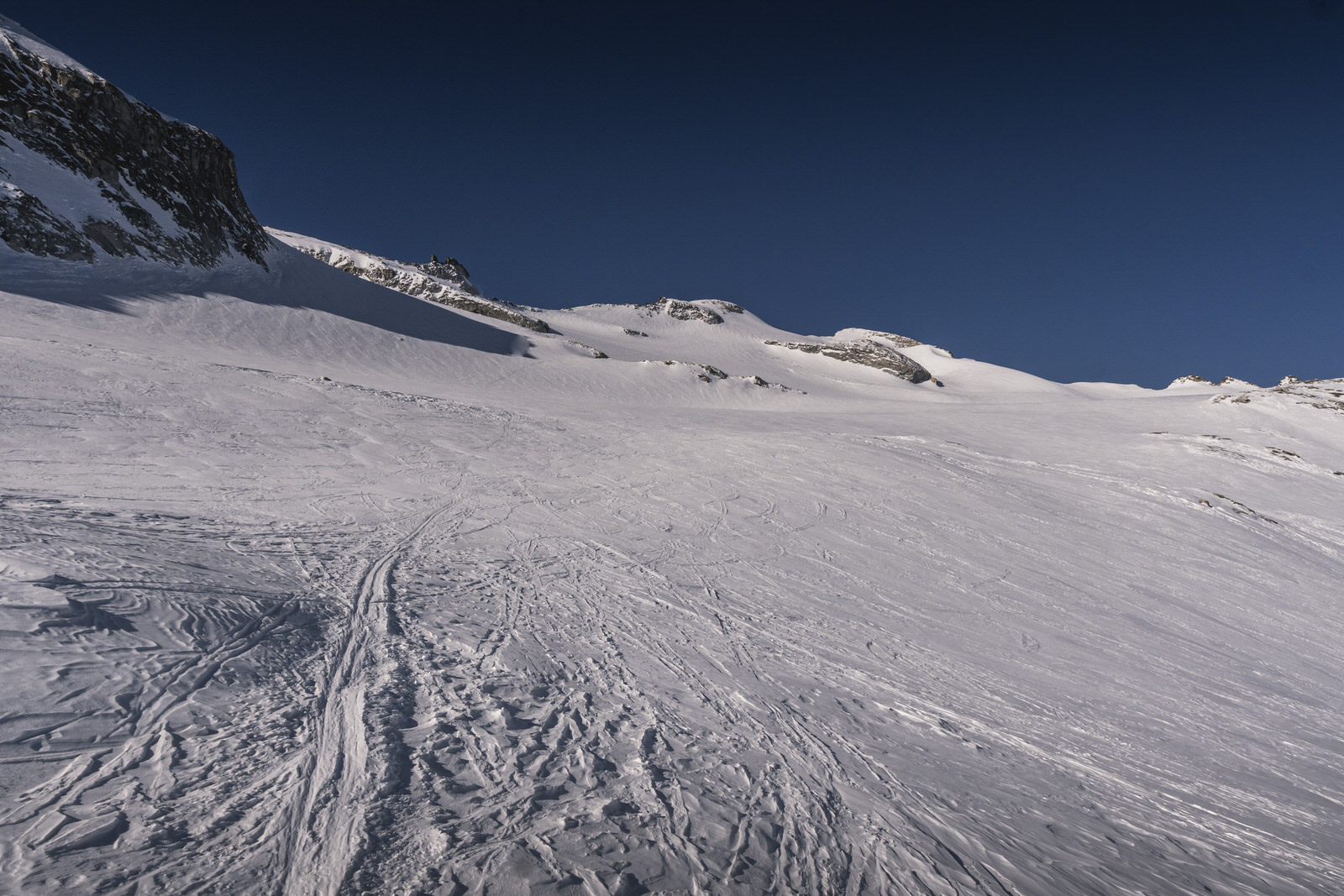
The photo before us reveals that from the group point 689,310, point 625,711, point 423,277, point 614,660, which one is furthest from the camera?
point 689,310

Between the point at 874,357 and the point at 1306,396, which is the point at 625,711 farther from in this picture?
the point at 874,357

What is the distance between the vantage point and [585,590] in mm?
6016

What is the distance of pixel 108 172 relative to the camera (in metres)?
24.5

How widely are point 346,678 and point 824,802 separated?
311 cm

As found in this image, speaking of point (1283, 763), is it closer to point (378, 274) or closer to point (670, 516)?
point (670, 516)

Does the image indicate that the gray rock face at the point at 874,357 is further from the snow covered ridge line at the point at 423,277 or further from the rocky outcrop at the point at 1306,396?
the snow covered ridge line at the point at 423,277

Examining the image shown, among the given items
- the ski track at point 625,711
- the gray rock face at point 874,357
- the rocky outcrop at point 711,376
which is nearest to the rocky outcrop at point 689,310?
the gray rock face at point 874,357

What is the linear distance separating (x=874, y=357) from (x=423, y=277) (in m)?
43.4

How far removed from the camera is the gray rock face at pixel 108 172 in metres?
20.5

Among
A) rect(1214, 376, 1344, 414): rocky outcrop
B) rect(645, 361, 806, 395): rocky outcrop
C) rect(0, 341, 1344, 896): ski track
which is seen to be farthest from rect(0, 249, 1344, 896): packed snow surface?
rect(645, 361, 806, 395): rocky outcrop

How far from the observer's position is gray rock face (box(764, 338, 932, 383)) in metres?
54.1

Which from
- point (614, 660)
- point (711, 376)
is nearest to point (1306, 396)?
point (711, 376)

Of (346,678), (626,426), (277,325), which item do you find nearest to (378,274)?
(277,325)

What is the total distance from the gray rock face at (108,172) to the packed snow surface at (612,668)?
11719mm
